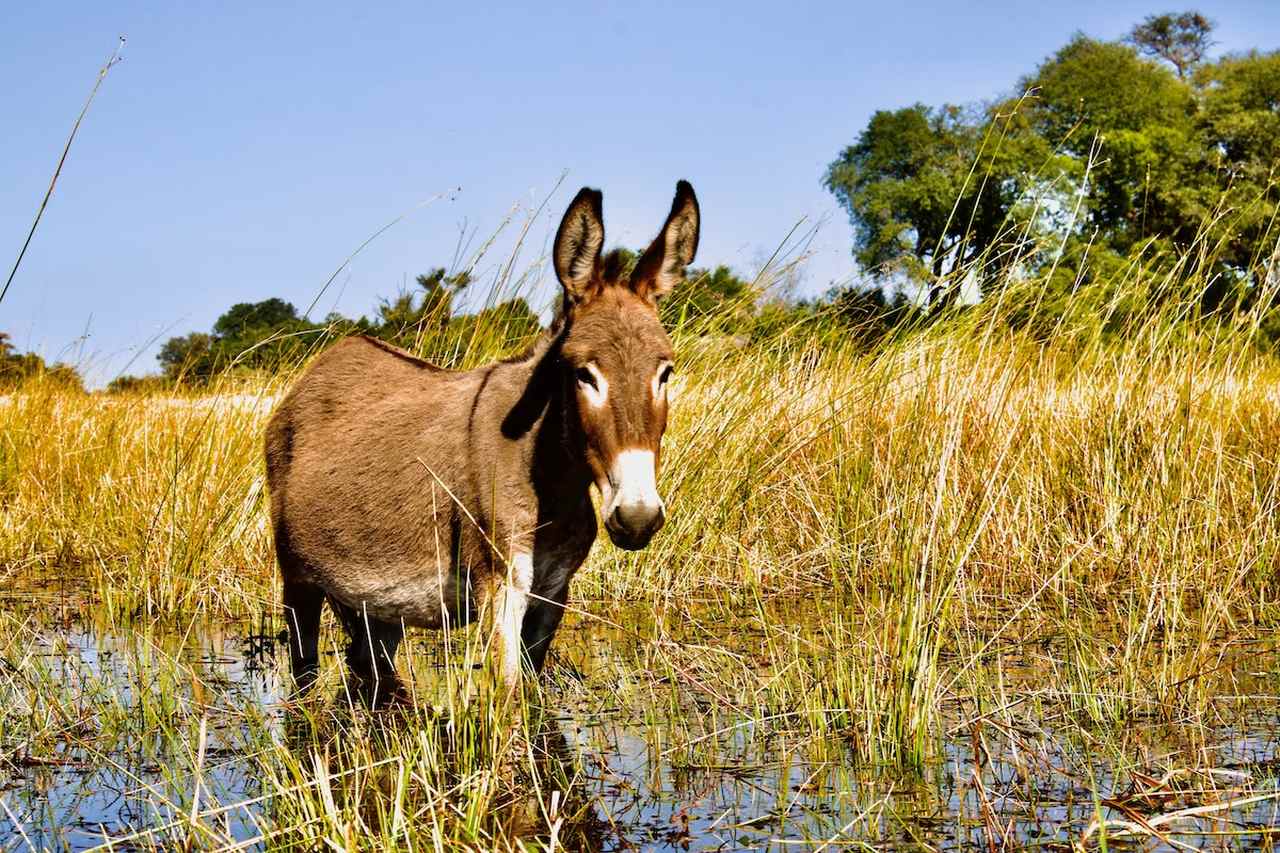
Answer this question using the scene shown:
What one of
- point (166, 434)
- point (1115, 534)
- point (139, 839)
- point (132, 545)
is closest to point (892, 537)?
point (1115, 534)

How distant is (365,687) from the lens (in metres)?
4.93

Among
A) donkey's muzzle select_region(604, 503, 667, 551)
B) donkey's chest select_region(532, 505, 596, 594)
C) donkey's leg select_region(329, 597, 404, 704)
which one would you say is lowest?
donkey's leg select_region(329, 597, 404, 704)

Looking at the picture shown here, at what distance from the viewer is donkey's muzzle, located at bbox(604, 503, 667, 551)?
3301 millimetres

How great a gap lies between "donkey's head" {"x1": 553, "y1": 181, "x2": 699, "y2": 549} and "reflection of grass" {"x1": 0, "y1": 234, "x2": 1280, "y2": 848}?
75cm

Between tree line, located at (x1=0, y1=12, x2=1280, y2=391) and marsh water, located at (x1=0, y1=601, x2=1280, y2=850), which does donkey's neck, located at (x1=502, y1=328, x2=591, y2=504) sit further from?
tree line, located at (x1=0, y1=12, x2=1280, y2=391)

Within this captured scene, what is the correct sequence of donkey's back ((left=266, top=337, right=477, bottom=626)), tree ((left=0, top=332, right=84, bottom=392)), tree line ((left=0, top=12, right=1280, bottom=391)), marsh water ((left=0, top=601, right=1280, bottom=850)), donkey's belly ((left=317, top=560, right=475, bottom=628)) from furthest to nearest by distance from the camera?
1. tree line ((left=0, top=12, right=1280, bottom=391))
2. tree ((left=0, top=332, right=84, bottom=392))
3. donkey's back ((left=266, top=337, right=477, bottom=626))
4. donkey's belly ((left=317, top=560, right=475, bottom=628))
5. marsh water ((left=0, top=601, right=1280, bottom=850))

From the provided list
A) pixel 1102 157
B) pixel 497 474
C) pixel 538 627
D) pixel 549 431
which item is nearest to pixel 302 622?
pixel 538 627

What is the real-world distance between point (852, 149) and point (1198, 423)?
48069 millimetres

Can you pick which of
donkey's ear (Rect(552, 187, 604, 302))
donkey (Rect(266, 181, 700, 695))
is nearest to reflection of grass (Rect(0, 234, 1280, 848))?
donkey (Rect(266, 181, 700, 695))

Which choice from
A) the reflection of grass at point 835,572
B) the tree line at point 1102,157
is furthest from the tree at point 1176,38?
the reflection of grass at point 835,572

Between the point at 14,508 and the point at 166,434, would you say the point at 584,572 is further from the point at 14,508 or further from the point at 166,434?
the point at 14,508

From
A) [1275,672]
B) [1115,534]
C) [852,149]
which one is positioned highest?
[852,149]

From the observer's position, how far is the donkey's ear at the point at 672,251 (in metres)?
4.03

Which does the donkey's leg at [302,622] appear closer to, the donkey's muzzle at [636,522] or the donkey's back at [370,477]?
the donkey's back at [370,477]
